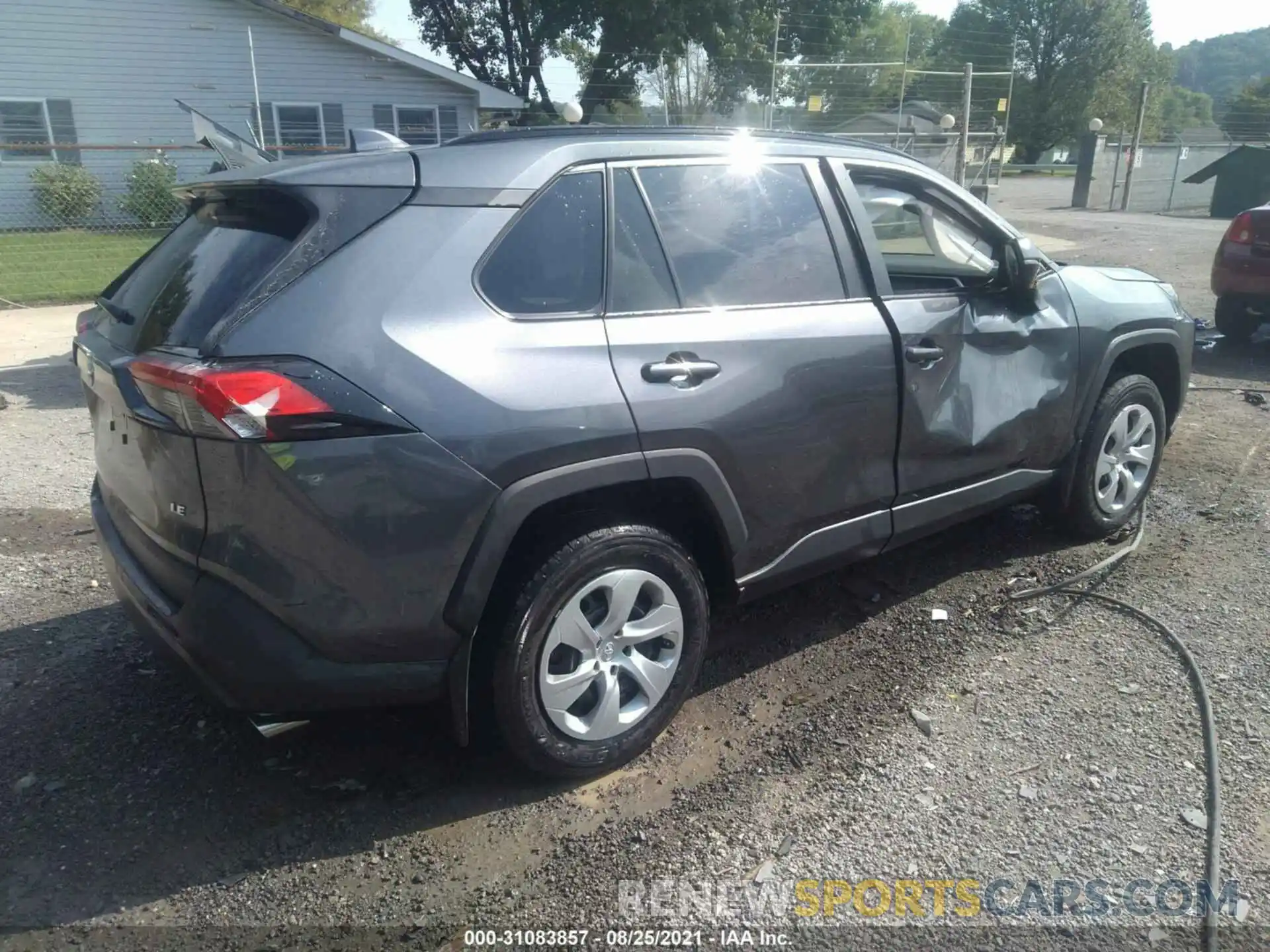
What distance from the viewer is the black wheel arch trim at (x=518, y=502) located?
2562 mm

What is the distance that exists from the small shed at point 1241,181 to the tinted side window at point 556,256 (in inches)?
993

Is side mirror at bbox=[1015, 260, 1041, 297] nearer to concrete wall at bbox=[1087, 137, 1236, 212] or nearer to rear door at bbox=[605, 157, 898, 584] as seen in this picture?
rear door at bbox=[605, 157, 898, 584]

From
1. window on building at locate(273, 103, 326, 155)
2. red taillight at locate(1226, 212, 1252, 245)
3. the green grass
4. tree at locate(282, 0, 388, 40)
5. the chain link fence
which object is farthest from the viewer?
tree at locate(282, 0, 388, 40)

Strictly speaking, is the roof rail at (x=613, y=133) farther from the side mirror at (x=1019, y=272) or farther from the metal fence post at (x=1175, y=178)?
the metal fence post at (x=1175, y=178)

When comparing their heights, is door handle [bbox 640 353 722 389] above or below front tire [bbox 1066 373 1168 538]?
above

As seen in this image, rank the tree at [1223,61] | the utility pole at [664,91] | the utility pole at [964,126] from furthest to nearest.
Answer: the tree at [1223,61], the utility pole at [664,91], the utility pole at [964,126]

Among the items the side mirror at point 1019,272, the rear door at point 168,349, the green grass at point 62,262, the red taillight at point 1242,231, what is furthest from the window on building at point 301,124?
the side mirror at point 1019,272

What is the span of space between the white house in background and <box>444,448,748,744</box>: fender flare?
16.8 m

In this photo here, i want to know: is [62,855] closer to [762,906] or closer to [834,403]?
[762,906]

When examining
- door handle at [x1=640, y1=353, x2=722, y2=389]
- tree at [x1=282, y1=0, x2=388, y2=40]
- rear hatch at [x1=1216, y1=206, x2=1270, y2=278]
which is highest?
tree at [x1=282, y1=0, x2=388, y2=40]

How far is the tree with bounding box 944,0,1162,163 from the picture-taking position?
205 ft

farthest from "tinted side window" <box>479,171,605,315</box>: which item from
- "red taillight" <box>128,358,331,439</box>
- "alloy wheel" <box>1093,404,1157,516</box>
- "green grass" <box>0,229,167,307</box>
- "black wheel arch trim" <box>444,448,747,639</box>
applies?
"green grass" <box>0,229,167,307</box>

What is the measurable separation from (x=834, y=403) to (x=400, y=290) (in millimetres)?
1481

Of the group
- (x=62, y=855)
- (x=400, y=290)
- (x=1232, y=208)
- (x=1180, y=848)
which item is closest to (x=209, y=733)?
(x=62, y=855)
